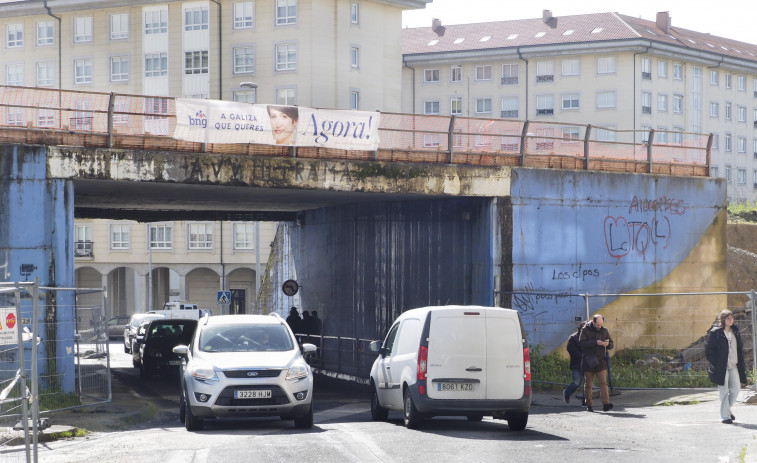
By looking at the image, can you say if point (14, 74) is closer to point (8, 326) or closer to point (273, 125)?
point (273, 125)

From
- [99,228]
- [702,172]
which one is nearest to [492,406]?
[702,172]

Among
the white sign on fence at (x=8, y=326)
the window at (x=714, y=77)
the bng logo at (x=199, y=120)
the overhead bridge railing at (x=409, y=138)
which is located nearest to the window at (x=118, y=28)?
the window at (x=714, y=77)

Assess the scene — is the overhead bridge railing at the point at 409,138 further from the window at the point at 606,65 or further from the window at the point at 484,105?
the window at the point at 484,105

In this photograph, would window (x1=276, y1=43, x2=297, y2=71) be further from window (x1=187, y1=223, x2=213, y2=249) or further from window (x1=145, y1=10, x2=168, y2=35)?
window (x1=187, y1=223, x2=213, y2=249)

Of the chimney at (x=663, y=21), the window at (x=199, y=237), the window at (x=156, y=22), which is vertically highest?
the chimney at (x=663, y=21)

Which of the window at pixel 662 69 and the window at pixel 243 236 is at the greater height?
the window at pixel 662 69

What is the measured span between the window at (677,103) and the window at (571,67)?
8.18 meters

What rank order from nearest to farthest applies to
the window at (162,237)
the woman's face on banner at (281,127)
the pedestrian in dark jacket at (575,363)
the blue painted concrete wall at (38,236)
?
the pedestrian in dark jacket at (575,363) → the blue painted concrete wall at (38,236) → the woman's face on banner at (281,127) → the window at (162,237)

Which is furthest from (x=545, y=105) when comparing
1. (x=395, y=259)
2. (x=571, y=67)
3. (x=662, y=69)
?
(x=395, y=259)

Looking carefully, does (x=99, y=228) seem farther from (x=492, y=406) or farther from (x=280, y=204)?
(x=492, y=406)

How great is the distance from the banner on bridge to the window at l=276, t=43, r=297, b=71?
142 feet

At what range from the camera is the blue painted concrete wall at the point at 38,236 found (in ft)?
63.7

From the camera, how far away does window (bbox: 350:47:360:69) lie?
6606cm

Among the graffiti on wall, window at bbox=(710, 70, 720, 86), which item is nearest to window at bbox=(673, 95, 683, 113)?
window at bbox=(710, 70, 720, 86)
